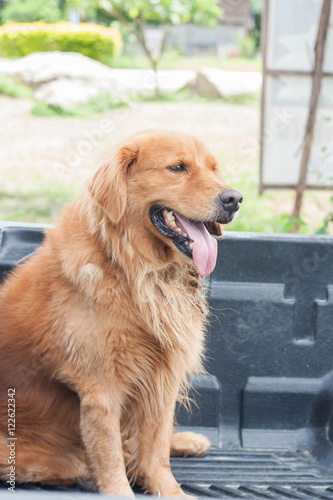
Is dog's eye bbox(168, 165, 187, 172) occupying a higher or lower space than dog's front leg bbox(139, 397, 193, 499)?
higher

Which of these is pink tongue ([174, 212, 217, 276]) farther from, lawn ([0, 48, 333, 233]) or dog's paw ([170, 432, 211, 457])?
lawn ([0, 48, 333, 233])

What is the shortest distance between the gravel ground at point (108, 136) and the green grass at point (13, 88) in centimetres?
20

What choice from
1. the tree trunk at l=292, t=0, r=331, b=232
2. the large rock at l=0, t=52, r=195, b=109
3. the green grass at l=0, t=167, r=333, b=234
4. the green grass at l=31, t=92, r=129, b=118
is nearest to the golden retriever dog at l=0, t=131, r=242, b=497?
the tree trunk at l=292, t=0, r=331, b=232

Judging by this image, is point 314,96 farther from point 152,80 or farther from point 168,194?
point 152,80

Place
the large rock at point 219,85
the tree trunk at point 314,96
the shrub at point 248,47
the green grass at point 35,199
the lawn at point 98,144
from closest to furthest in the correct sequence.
A: the tree trunk at point 314,96, the green grass at point 35,199, the lawn at point 98,144, the large rock at point 219,85, the shrub at point 248,47

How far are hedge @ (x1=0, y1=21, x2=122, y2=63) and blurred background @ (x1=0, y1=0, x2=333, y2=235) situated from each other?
3 cm

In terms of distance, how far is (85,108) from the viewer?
11914 millimetres

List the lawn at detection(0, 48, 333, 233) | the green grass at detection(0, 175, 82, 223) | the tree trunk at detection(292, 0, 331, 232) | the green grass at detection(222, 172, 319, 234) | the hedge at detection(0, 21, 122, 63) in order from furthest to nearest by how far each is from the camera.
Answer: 1. the hedge at detection(0, 21, 122, 63)
2. the lawn at detection(0, 48, 333, 233)
3. the green grass at detection(0, 175, 82, 223)
4. the green grass at detection(222, 172, 319, 234)
5. the tree trunk at detection(292, 0, 331, 232)

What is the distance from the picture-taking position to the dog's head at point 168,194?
215cm

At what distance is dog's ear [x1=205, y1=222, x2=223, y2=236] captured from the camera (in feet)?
7.80

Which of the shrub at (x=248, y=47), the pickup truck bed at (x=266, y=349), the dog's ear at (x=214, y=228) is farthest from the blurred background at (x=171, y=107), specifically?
the shrub at (x=248, y=47)

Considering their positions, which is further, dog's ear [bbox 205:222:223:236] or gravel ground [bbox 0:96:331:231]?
gravel ground [bbox 0:96:331:231]

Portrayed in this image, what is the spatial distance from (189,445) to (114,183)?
120 centimetres

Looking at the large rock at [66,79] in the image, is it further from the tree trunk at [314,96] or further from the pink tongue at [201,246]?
the pink tongue at [201,246]
